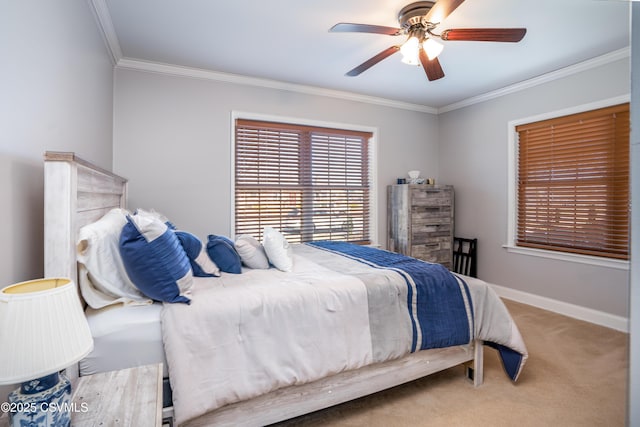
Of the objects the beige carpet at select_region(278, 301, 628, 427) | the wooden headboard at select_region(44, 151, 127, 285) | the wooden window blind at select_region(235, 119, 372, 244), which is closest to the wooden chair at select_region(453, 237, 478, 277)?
the wooden window blind at select_region(235, 119, 372, 244)

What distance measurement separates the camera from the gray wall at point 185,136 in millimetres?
3248

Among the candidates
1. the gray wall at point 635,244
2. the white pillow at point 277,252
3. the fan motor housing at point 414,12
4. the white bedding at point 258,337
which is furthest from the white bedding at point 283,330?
the fan motor housing at point 414,12

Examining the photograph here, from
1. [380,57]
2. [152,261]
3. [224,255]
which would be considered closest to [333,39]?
[380,57]

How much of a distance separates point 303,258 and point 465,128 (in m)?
3.30

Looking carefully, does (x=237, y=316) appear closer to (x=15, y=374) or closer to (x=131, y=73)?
(x=15, y=374)

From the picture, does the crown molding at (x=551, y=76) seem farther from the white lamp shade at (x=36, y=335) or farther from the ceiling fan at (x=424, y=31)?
the white lamp shade at (x=36, y=335)

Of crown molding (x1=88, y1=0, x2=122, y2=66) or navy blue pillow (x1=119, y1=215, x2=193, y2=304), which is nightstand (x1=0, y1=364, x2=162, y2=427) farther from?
crown molding (x1=88, y1=0, x2=122, y2=66)

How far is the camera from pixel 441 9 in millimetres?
1858

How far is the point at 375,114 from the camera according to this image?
449cm

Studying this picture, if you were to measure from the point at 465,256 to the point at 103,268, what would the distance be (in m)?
4.25

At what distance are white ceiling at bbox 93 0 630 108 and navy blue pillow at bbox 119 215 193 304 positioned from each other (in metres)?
1.76

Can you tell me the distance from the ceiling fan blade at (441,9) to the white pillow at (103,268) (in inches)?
83.9

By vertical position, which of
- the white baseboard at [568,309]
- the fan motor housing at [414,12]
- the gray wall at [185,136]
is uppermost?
the fan motor housing at [414,12]

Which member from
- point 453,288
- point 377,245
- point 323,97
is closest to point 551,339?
point 453,288
